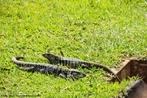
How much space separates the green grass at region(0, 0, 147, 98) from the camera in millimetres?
8258

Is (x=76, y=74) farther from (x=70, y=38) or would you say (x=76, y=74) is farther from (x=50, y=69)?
(x=70, y=38)

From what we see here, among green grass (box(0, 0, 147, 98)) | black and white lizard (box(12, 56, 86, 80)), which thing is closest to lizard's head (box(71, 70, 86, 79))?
black and white lizard (box(12, 56, 86, 80))

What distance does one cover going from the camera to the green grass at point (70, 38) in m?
8.26

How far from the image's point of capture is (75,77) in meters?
8.66

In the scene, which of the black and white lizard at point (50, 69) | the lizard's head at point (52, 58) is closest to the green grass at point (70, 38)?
→ the black and white lizard at point (50, 69)

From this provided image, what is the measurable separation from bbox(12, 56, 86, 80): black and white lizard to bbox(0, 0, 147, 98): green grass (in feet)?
0.42

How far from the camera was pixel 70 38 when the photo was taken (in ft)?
36.5

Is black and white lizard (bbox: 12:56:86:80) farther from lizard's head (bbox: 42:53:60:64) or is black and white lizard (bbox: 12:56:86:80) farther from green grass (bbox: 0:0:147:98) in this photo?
lizard's head (bbox: 42:53:60:64)

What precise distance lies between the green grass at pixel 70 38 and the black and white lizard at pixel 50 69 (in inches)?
5.1

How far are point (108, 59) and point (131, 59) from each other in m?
0.51

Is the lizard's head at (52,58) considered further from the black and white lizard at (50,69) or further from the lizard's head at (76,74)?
the lizard's head at (76,74)

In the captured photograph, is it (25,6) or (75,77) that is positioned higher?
(25,6)

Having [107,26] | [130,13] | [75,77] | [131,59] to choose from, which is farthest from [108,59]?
[130,13]

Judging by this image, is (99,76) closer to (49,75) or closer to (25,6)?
(49,75)
